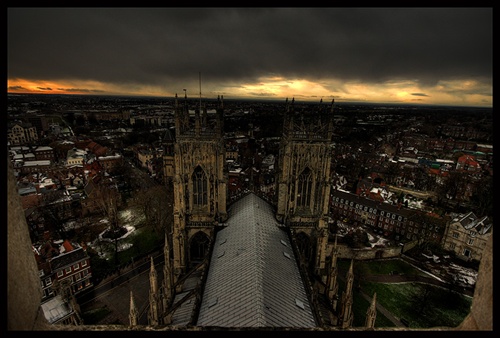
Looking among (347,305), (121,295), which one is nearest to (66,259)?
(121,295)

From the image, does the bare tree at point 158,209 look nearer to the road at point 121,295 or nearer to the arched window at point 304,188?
the road at point 121,295

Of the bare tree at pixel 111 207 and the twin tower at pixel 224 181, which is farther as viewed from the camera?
the bare tree at pixel 111 207

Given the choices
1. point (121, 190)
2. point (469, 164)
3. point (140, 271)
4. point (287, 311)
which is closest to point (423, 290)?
point (469, 164)

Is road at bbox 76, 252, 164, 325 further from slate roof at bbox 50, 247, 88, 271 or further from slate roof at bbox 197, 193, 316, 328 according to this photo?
slate roof at bbox 197, 193, 316, 328

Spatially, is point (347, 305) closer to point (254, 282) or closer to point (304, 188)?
point (254, 282)

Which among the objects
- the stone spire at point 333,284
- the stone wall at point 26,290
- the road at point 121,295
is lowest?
the road at point 121,295

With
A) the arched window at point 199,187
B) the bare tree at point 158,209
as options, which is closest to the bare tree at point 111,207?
the bare tree at point 158,209
